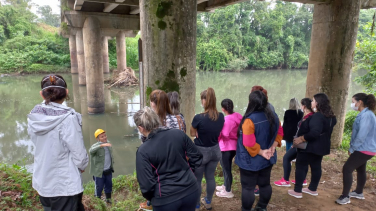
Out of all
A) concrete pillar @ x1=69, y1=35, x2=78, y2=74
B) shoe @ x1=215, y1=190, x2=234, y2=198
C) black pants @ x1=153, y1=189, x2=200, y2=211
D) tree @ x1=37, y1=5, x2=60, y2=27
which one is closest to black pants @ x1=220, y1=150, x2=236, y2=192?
shoe @ x1=215, y1=190, x2=234, y2=198

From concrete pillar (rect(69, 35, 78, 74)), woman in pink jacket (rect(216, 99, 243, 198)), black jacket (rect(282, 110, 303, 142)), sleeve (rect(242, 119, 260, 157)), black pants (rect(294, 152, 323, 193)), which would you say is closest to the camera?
sleeve (rect(242, 119, 260, 157))

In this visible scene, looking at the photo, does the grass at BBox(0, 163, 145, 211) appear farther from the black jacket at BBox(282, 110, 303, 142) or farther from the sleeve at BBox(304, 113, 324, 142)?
the black jacket at BBox(282, 110, 303, 142)

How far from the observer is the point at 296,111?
426 centimetres

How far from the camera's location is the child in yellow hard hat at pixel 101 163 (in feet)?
12.2

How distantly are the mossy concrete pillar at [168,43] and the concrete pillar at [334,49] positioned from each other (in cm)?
314

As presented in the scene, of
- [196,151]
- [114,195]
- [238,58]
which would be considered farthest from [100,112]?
[238,58]

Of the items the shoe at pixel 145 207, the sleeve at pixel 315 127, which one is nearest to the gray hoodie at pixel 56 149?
the shoe at pixel 145 207

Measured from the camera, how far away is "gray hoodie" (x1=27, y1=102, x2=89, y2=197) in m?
2.08

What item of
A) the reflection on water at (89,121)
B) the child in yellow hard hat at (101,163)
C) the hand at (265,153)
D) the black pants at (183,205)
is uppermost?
the hand at (265,153)

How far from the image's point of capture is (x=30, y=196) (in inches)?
132

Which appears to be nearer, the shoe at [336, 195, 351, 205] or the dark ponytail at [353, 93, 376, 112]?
the dark ponytail at [353, 93, 376, 112]

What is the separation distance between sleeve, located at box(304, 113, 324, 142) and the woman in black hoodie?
6.10 feet

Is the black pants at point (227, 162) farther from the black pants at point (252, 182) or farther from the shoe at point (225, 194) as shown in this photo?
the black pants at point (252, 182)

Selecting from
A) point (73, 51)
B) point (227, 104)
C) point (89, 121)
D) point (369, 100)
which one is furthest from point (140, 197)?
point (73, 51)
